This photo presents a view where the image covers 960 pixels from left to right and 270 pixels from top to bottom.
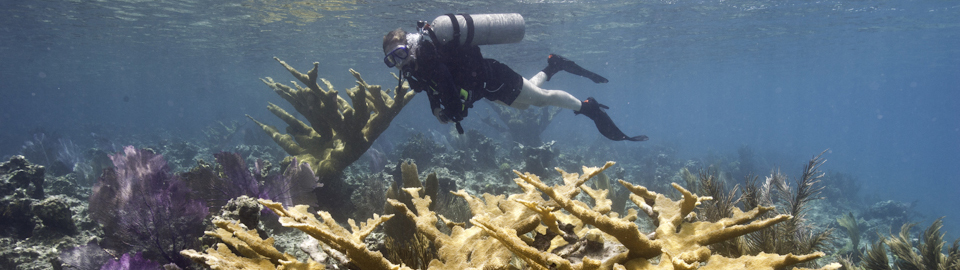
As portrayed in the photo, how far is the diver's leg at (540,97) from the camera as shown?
5879mm

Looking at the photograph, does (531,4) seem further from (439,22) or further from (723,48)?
(723,48)

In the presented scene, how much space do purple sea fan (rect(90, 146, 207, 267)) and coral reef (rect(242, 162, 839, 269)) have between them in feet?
6.51

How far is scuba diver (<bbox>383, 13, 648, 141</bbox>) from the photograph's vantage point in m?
4.69

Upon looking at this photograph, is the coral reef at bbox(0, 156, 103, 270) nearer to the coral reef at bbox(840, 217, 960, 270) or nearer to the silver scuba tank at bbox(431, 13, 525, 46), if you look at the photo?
the silver scuba tank at bbox(431, 13, 525, 46)

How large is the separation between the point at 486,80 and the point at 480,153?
669 centimetres

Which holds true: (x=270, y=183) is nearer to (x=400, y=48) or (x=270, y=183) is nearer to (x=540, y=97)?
(x=400, y=48)

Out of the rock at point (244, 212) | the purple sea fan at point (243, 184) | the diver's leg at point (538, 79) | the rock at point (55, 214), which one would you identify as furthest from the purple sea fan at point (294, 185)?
the diver's leg at point (538, 79)

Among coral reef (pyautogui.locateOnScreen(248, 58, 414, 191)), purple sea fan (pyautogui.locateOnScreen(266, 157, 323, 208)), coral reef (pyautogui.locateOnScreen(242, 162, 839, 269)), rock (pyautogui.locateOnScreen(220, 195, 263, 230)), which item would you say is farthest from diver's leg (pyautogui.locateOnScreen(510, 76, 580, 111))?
rock (pyautogui.locateOnScreen(220, 195, 263, 230))

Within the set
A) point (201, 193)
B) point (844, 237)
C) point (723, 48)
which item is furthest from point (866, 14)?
point (201, 193)

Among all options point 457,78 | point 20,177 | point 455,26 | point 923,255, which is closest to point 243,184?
point 457,78

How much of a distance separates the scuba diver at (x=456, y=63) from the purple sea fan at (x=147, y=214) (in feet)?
8.67

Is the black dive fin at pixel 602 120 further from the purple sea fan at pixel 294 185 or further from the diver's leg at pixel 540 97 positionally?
the purple sea fan at pixel 294 185

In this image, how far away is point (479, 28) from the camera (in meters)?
5.09

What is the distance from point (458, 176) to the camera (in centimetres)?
912
